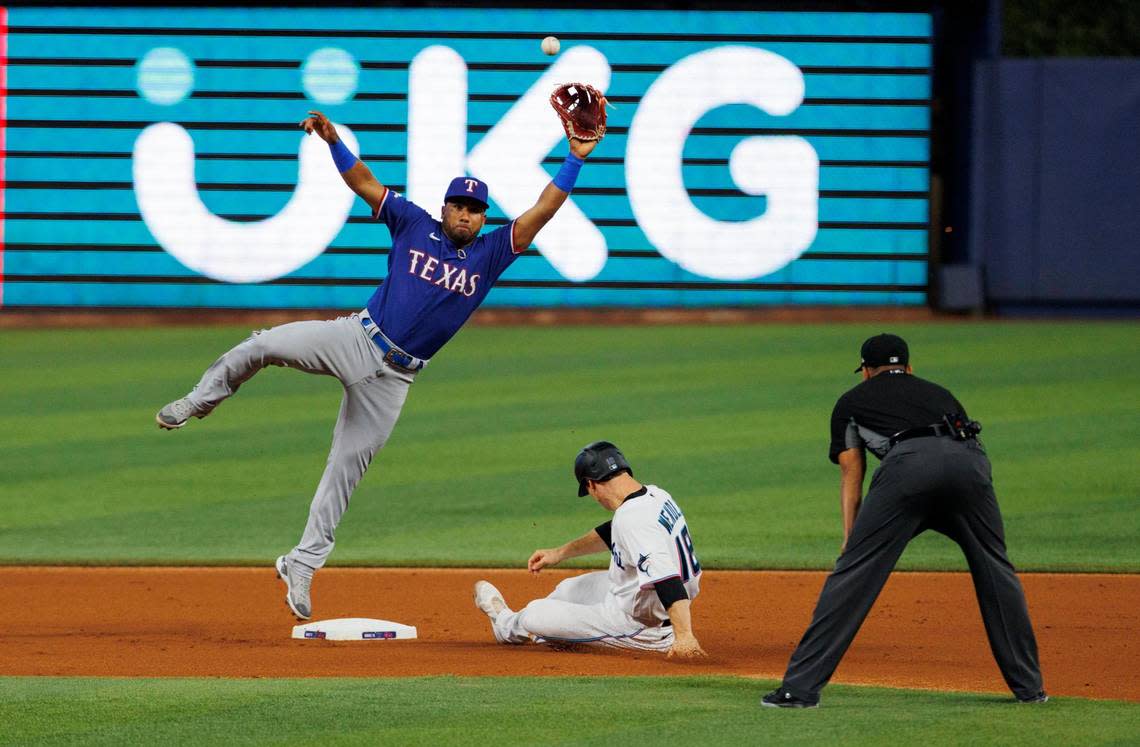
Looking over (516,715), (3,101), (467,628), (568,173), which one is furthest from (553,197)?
(3,101)

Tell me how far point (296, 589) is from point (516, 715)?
2299mm

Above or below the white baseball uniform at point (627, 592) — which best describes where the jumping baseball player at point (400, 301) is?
above

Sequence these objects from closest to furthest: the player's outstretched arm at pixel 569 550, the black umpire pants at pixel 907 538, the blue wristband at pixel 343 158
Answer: the black umpire pants at pixel 907 538 → the player's outstretched arm at pixel 569 550 → the blue wristband at pixel 343 158

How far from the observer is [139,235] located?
21.7 meters

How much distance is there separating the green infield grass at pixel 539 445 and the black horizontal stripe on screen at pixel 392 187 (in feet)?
5.96

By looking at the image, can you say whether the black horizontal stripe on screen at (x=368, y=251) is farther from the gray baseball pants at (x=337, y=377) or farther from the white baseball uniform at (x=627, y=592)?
the white baseball uniform at (x=627, y=592)

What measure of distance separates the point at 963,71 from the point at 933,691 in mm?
15967

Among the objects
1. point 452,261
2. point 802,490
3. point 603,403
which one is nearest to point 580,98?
point 452,261

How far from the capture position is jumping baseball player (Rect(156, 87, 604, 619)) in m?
7.74

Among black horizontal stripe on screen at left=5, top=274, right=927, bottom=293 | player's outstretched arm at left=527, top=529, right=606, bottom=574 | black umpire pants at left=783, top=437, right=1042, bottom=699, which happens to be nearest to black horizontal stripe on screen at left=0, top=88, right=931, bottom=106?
black horizontal stripe on screen at left=5, top=274, right=927, bottom=293

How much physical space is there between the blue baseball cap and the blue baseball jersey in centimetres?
19

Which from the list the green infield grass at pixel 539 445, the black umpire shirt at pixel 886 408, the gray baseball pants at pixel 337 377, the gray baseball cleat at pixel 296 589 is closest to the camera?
the black umpire shirt at pixel 886 408

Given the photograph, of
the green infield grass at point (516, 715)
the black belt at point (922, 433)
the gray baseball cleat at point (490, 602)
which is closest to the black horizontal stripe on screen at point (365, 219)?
the gray baseball cleat at point (490, 602)

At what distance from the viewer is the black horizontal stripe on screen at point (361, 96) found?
21.2 metres
